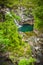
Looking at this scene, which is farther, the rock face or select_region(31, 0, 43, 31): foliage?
select_region(31, 0, 43, 31): foliage

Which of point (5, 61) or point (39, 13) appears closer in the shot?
point (5, 61)

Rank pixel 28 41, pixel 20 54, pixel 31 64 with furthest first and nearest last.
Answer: pixel 28 41 < pixel 20 54 < pixel 31 64

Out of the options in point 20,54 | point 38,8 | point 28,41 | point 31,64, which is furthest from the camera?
point 38,8

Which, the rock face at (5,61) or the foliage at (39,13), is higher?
the foliage at (39,13)

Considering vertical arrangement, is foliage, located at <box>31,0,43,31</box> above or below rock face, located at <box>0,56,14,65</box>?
above

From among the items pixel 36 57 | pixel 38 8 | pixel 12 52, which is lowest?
pixel 36 57

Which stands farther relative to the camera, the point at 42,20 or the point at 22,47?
the point at 42,20

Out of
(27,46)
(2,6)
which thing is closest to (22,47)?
(27,46)

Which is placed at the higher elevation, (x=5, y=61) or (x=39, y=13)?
(x=39, y=13)

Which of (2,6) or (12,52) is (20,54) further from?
(2,6)

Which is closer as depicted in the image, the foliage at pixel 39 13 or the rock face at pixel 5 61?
the rock face at pixel 5 61

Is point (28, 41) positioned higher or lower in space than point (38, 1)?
lower
